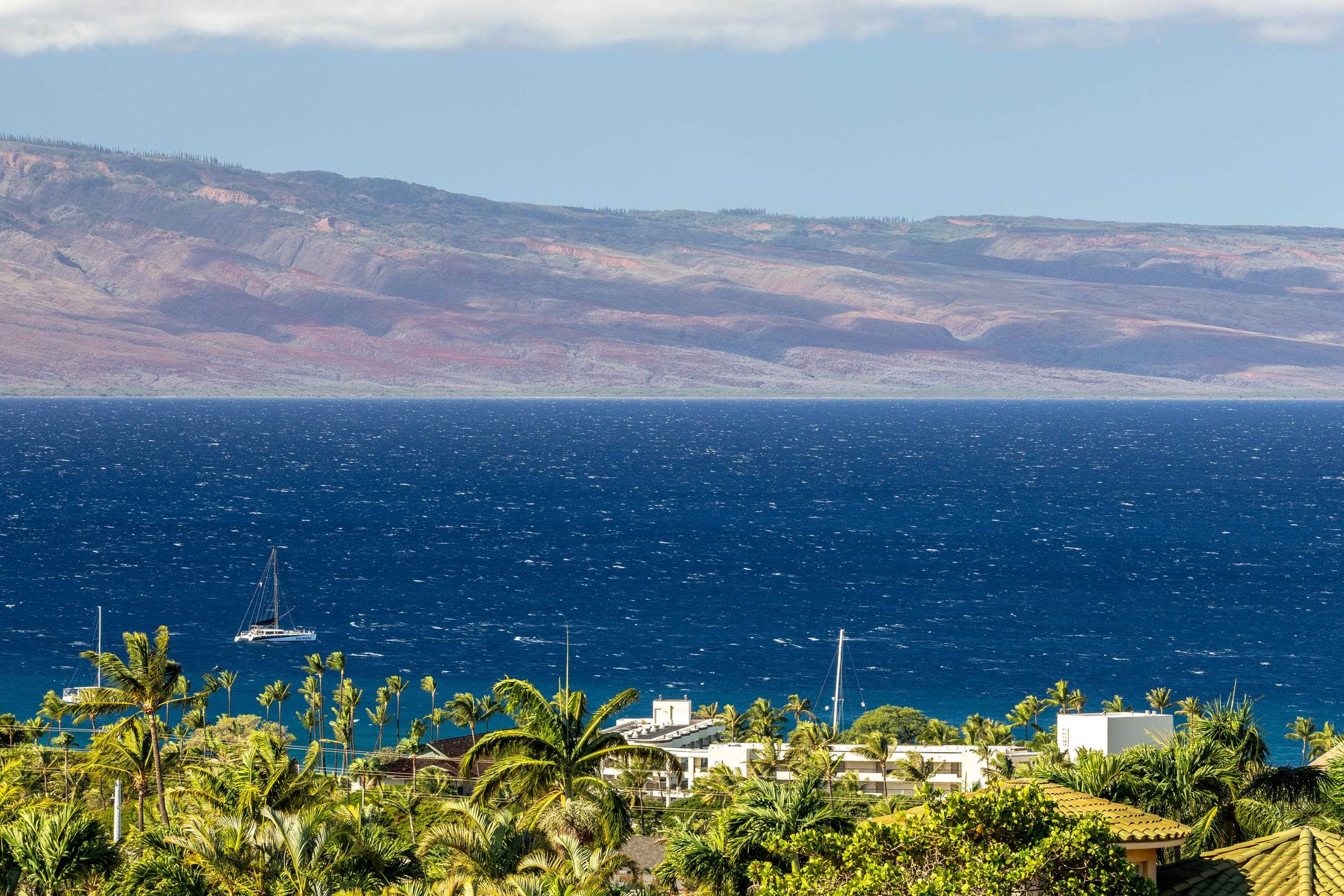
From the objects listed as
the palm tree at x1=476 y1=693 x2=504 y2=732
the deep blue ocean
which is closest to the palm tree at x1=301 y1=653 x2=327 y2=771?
the palm tree at x1=476 y1=693 x2=504 y2=732

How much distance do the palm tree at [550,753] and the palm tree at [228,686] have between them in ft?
156

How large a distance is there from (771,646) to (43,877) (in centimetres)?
8867

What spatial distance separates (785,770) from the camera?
69.8 metres

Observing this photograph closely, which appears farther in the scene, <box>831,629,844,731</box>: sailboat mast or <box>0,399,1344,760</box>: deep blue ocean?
<box>0,399,1344,760</box>: deep blue ocean

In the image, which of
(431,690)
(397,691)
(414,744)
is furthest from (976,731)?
(397,691)

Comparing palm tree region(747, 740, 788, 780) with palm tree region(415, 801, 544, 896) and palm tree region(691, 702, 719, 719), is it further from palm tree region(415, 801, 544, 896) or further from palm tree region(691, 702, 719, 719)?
palm tree region(415, 801, 544, 896)

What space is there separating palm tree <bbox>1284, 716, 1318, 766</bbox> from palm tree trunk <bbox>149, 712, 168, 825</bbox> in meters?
54.8

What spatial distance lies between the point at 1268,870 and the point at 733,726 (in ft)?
182

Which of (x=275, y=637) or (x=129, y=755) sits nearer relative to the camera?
(x=129, y=755)

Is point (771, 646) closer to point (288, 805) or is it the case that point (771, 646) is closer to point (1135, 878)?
point (288, 805)

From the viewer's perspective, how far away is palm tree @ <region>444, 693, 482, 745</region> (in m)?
79.2

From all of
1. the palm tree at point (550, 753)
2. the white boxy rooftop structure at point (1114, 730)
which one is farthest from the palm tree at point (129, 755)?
the white boxy rooftop structure at point (1114, 730)

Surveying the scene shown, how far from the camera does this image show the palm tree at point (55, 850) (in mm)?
33656

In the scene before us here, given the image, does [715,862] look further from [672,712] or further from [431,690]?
[431,690]
